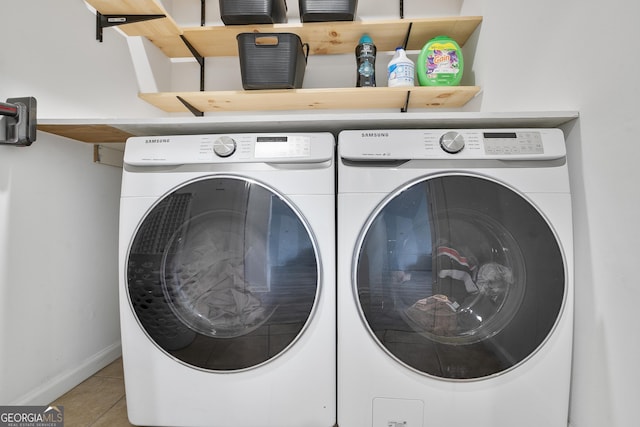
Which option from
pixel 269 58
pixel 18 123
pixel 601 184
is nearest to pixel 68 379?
pixel 18 123

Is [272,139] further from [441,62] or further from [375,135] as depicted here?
[441,62]

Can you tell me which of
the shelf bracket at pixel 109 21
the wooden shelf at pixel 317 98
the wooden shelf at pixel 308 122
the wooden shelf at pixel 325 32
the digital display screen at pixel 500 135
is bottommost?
the digital display screen at pixel 500 135

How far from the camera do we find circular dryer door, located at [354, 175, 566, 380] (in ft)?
2.80

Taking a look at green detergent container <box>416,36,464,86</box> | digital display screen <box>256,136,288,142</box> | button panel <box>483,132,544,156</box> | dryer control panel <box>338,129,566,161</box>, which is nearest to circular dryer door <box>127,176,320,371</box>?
digital display screen <box>256,136,288,142</box>

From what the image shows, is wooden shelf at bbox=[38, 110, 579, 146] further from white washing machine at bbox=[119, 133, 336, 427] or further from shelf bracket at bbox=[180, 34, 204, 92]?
shelf bracket at bbox=[180, 34, 204, 92]

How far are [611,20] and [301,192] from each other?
901 mm

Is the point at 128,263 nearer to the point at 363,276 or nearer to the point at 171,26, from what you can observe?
the point at 363,276

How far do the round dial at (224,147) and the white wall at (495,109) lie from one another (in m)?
0.66

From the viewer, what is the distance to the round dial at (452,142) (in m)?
0.89

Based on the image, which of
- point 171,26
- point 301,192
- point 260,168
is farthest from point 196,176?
point 171,26

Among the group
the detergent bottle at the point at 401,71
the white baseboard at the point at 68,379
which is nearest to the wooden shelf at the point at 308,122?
the detergent bottle at the point at 401,71

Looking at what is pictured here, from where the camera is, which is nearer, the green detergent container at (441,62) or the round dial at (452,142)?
the round dial at (452,142)

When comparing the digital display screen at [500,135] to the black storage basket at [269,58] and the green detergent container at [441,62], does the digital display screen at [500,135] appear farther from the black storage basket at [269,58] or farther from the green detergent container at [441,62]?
the black storage basket at [269,58]

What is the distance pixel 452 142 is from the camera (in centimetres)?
89
